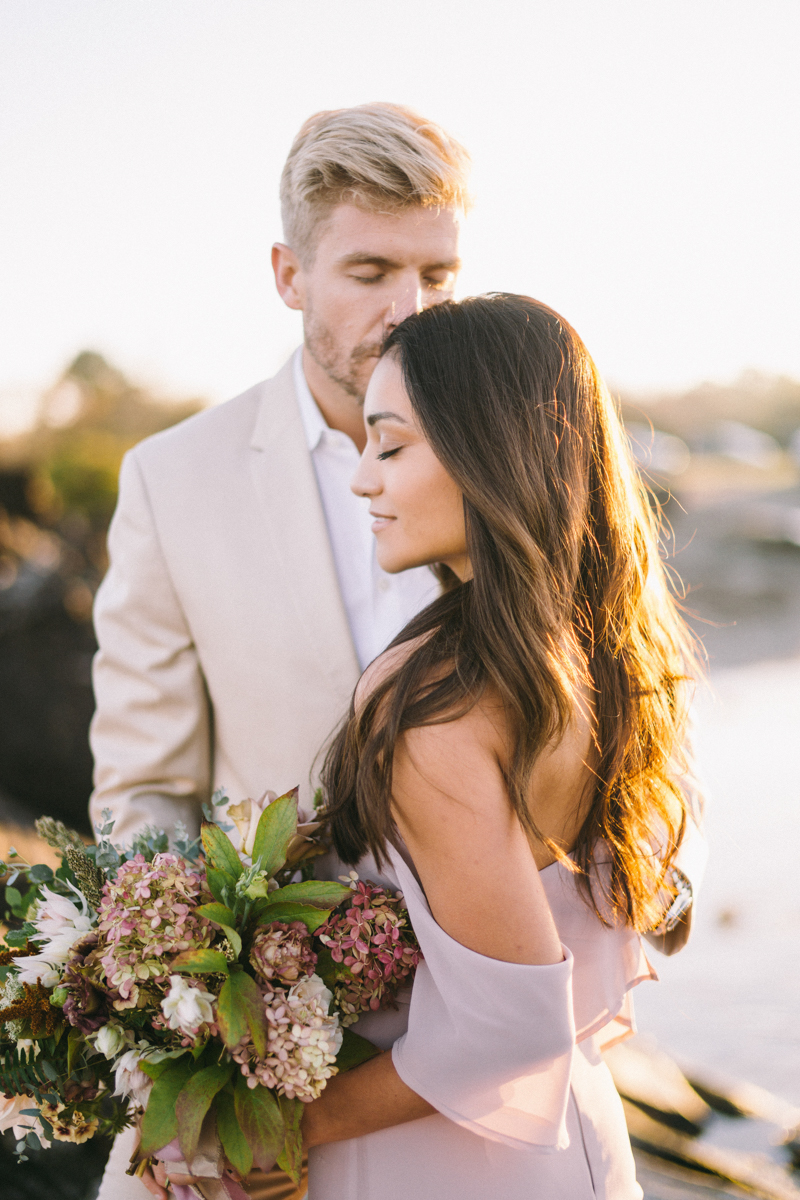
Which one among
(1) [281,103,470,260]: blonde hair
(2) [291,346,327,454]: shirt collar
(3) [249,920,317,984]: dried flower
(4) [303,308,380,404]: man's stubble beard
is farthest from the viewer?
(2) [291,346,327,454]: shirt collar

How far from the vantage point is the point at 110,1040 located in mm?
1438

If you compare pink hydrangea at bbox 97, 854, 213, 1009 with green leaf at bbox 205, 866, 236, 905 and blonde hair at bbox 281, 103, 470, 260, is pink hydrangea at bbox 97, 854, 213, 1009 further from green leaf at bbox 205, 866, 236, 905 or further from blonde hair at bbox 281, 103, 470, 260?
blonde hair at bbox 281, 103, 470, 260

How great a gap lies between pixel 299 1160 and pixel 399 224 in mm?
2151

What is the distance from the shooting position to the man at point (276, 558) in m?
2.36

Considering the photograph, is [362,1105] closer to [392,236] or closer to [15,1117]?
[15,1117]

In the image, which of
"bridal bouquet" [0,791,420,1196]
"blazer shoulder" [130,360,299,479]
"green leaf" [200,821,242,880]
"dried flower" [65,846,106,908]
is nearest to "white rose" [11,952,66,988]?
"bridal bouquet" [0,791,420,1196]

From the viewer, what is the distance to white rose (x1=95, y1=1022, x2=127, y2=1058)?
4.69ft

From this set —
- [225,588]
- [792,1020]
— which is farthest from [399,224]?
[792,1020]

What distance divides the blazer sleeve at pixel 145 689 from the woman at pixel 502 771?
31.4 inches

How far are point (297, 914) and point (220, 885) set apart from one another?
0.47ft

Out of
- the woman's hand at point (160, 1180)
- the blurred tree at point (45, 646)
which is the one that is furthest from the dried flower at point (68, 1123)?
the blurred tree at point (45, 646)

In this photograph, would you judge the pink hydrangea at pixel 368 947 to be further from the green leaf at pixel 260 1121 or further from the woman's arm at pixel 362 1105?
the green leaf at pixel 260 1121

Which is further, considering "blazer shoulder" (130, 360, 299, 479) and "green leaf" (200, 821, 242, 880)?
"blazer shoulder" (130, 360, 299, 479)

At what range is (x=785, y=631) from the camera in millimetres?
13664
